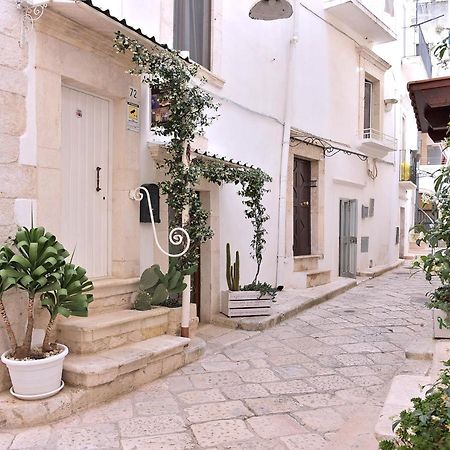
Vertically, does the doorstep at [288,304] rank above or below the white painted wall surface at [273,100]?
below

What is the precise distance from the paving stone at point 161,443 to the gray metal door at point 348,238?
8.62 metres

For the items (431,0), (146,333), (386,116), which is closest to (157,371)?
(146,333)

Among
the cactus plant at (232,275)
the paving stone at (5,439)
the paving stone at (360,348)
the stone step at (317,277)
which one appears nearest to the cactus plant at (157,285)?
the cactus plant at (232,275)

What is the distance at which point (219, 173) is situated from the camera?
554 cm

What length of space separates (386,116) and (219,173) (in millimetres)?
9660

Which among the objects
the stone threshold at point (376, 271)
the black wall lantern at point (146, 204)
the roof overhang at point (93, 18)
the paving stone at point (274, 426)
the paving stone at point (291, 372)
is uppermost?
the roof overhang at point (93, 18)

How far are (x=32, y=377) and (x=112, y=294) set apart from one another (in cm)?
143

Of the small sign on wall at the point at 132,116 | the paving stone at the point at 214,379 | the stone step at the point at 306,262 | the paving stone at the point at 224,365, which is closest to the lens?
the paving stone at the point at 214,379

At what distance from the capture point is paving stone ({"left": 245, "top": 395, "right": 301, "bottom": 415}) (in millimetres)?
3695

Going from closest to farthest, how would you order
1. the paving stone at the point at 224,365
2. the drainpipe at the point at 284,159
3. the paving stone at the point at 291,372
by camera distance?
the paving stone at the point at 291,372, the paving stone at the point at 224,365, the drainpipe at the point at 284,159

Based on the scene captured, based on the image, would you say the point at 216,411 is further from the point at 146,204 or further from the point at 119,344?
the point at 146,204

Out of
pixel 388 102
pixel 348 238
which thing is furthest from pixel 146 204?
pixel 388 102

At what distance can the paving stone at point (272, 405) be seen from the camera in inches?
145

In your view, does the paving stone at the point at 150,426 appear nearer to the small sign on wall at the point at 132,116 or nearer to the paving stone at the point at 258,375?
the paving stone at the point at 258,375
